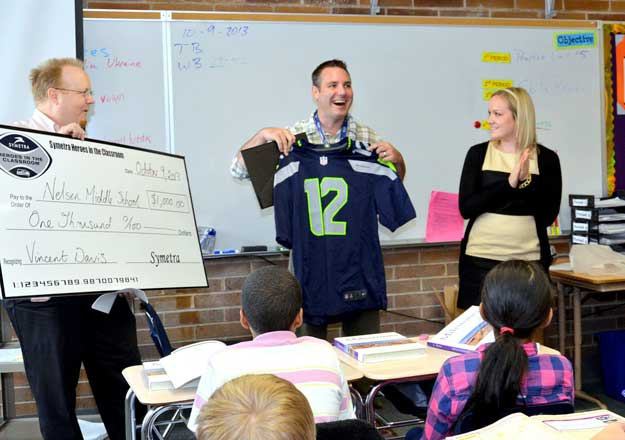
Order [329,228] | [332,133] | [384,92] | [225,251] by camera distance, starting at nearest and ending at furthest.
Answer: [329,228], [332,133], [225,251], [384,92]

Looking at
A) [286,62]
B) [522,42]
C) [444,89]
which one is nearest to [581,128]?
[522,42]

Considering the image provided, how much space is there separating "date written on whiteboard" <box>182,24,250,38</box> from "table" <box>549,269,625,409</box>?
239 centimetres

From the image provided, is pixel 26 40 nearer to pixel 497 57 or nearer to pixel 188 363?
pixel 188 363

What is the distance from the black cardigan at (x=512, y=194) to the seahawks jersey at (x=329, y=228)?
49 cm

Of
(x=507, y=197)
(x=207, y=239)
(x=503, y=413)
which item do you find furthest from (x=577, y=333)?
(x=503, y=413)

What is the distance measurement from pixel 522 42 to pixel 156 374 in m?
3.32

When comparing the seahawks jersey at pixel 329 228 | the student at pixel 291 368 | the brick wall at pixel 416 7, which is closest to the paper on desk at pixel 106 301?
the seahawks jersey at pixel 329 228

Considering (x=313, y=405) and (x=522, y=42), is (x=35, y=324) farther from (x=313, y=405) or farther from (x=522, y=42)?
(x=522, y=42)

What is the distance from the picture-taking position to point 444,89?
432 centimetres

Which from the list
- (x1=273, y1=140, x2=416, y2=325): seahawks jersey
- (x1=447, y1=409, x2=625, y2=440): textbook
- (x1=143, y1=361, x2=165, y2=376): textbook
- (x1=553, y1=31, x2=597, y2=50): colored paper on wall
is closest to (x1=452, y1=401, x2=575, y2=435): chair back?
(x1=447, y1=409, x2=625, y2=440): textbook

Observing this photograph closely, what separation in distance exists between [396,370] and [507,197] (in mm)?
1360

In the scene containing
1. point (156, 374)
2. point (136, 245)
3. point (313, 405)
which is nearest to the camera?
point (313, 405)

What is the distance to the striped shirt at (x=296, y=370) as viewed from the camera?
65.4 inches

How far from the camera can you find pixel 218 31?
394cm
